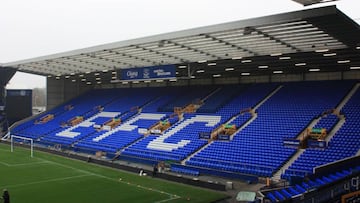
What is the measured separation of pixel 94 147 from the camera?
1447 inches

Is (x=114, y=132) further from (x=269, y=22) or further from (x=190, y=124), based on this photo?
(x=269, y=22)

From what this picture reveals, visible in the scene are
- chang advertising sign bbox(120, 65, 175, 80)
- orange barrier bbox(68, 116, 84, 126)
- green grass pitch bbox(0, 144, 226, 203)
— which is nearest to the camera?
green grass pitch bbox(0, 144, 226, 203)

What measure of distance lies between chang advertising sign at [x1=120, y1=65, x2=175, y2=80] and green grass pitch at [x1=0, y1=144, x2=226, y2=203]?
24.7 feet

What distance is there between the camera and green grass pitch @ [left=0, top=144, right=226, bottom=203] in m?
20.7

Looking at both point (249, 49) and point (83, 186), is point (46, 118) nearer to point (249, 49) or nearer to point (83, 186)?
point (83, 186)

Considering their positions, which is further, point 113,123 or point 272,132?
point 113,123

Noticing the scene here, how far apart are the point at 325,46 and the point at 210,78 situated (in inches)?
789

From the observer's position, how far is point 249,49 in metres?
26.4

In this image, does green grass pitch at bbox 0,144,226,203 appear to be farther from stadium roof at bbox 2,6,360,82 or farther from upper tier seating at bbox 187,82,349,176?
stadium roof at bbox 2,6,360,82

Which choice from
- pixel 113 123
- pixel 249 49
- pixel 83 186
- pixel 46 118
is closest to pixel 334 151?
pixel 249 49

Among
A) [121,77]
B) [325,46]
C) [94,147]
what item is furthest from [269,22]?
[94,147]

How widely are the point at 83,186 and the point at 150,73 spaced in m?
10.5

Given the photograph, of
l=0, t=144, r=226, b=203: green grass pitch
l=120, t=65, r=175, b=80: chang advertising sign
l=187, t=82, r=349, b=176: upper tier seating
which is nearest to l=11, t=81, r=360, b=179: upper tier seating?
l=187, t=82, r=349, b=176: upper tier seating

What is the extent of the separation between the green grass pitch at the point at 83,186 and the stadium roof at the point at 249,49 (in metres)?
9.14
